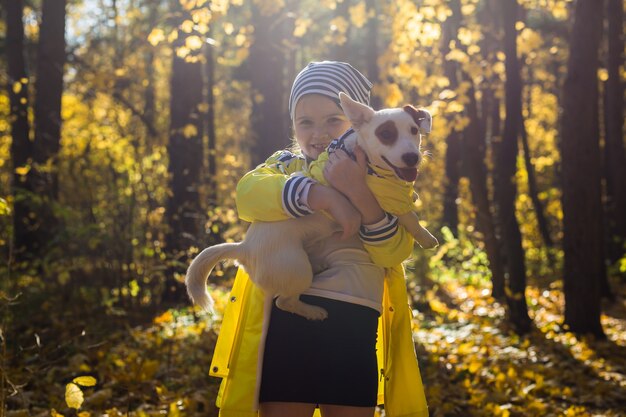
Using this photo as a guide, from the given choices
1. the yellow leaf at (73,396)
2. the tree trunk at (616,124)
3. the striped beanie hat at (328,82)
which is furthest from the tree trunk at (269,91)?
the striped beanie hat at (328,82)

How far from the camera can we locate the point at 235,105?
36.1 metres

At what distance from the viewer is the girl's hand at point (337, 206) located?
8.79 ft

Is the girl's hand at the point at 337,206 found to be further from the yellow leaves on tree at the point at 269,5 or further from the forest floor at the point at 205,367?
the yellow leaves on tree at the point at 269,5

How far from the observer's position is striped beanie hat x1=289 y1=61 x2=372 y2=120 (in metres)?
2.97

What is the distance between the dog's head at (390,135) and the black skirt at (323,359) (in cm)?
53

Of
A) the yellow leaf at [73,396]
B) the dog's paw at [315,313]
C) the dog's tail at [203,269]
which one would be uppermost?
the dog's tail at [203,269]

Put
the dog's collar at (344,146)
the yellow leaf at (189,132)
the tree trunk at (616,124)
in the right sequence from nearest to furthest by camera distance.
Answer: the dog's collar at (344,146) → the yellow leaf at (189,132) → the tree trunk at (616,124)

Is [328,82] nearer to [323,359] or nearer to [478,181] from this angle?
[323,359]

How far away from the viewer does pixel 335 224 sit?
2.85 metres

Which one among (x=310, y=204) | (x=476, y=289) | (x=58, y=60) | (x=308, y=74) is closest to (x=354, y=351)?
(x=310, y=204)

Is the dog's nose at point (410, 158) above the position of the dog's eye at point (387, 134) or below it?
below

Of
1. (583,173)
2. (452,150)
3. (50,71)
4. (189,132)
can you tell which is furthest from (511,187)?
(452,150)

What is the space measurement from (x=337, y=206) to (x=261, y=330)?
1.77ft

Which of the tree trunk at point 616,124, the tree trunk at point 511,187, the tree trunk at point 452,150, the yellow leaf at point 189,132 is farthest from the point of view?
the tree trunk at point 616,124
